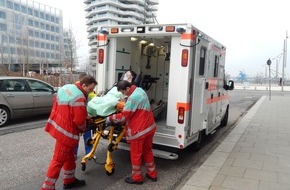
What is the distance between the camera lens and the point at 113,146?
524 cm

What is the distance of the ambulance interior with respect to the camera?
7.00 metres

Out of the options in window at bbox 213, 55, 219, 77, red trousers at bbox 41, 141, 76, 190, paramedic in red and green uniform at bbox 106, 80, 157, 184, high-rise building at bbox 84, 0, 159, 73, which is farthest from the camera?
high-rise building at bbox 84, 0, 159, 73

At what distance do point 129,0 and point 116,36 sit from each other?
4021 inches

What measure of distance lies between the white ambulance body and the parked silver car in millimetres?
4115

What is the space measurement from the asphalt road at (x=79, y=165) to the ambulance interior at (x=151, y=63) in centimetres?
117

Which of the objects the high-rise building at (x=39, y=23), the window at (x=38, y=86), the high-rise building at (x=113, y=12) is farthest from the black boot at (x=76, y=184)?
the high-rise building at (x=113, y=12)

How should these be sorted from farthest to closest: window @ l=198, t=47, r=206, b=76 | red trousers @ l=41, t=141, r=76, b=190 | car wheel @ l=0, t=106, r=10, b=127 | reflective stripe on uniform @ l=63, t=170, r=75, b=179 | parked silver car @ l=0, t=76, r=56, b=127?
parked silver car @ l=0, t=76, r=56, b=127, car wheel @ l=0, t=106, r=10, b=127, window @ l=198, t=47, r=206, b=76, reflective stripe on uniform @ l=63, t=170, r=75, b=179, red trousers @ l=41, t=141, r=76, b=190

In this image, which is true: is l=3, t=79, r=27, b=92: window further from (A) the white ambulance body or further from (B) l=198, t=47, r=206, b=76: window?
(B) l=198, t=47, r=206, b=76: window

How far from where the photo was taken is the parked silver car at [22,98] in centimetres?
921

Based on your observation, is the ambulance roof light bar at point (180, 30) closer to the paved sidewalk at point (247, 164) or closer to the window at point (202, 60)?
the window at point (202, 60)

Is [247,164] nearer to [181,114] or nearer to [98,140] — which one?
[181,114]

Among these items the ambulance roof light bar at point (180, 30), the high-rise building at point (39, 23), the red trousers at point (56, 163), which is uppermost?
the high-rise building at point (39, 23)

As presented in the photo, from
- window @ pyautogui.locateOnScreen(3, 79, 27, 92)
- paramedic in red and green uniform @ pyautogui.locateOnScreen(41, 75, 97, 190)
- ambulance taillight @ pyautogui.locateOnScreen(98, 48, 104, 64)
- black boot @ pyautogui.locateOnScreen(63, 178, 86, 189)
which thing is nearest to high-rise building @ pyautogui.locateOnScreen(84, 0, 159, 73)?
window @ pyautogui.locateOnScreen(3, 79, 27, 92)

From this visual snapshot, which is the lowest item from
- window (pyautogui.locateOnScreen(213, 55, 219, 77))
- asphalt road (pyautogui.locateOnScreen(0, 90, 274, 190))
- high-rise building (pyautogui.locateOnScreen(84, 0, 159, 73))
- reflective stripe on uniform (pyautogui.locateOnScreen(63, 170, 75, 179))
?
asphalt road (pyautogui.locateOnScreen(0, 90, 274, 190))
